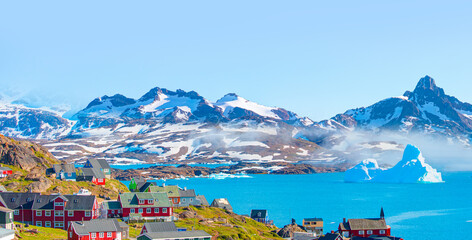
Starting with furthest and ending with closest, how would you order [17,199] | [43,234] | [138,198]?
[138,198] → [17,199] → [43,234]

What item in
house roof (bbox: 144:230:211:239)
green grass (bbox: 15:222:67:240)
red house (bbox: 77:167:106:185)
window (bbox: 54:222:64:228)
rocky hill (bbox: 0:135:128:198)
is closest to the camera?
green grass (bbox: 15:222:67:240)

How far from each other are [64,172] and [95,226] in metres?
51.9

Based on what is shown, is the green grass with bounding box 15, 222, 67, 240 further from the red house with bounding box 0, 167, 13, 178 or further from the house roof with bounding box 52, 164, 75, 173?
the house roof with bounding box 52, 164, 75, 173

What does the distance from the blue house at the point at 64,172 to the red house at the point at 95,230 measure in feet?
163

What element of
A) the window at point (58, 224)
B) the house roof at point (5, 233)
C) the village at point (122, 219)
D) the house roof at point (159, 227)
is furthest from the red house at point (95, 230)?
the window at point (58, 224)

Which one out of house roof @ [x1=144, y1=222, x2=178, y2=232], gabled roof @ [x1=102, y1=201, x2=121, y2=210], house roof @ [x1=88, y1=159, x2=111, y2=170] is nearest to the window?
gabled roof @ [x1=102, y1=201, x2=121, y2=210]

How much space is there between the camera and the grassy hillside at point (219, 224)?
286 ft

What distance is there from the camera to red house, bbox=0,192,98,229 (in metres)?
85.2

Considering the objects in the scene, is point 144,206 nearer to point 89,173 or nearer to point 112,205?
point 112,205

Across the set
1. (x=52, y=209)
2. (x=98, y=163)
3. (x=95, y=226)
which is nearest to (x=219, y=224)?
(x=52, y=209)

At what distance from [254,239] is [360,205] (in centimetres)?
9626

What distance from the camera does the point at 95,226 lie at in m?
73.4

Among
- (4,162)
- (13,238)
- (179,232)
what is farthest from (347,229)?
(4,162)

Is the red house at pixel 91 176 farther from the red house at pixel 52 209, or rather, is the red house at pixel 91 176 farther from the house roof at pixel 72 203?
the red house at pixel 52 209
